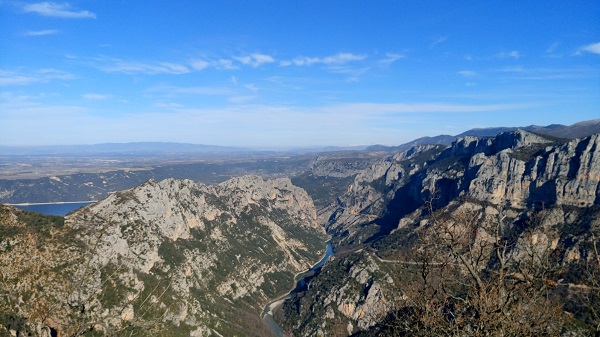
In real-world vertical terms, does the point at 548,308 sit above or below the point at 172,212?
above

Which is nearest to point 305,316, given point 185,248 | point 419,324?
point 185,248

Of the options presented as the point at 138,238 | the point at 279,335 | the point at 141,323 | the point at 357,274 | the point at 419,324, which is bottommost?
the point at 279,335

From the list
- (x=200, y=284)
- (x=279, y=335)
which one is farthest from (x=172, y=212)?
(x=279, y=335)

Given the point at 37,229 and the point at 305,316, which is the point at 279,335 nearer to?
the point at 305,316

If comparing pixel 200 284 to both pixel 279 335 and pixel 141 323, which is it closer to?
pixel 279 335

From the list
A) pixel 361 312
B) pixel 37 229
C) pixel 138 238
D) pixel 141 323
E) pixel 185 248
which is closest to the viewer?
pixel 141 323

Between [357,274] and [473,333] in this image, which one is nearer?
[473,333]

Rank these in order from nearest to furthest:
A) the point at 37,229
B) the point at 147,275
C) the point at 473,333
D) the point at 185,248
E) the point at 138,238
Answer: the point at 473,333, the point at 37,229, the point at 147,275, the point at 138,238, the point at 185,248

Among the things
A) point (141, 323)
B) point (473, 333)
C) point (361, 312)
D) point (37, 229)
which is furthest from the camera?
point (361, 312)

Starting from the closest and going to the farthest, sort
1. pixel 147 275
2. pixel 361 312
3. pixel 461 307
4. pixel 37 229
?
pixel 461 307, pixel 37 229, pixel 147 275, pixel 361 312
